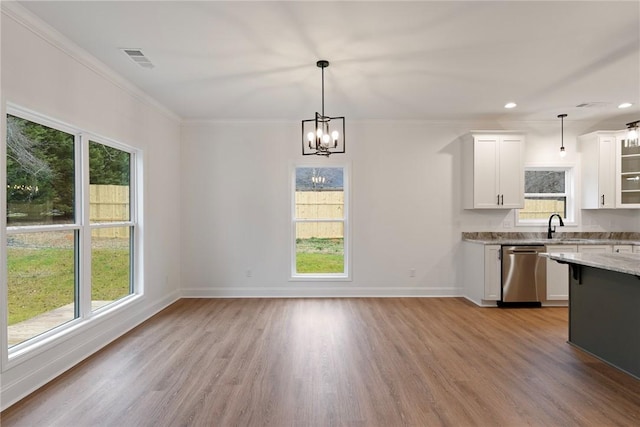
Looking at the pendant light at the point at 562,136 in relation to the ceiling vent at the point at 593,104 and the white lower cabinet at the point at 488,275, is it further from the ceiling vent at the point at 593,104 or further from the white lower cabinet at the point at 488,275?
the white lower cabinet at the point at 488,275

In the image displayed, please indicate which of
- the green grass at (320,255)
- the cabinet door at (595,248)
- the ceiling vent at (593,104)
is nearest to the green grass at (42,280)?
the green grass at (320,255)

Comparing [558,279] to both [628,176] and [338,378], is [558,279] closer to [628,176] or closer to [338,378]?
[628,176]

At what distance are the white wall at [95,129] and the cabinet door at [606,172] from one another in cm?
657

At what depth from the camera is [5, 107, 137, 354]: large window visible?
2.63m

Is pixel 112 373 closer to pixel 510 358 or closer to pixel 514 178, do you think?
→ pixel 510 358

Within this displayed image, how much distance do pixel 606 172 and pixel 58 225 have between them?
23.4 feet

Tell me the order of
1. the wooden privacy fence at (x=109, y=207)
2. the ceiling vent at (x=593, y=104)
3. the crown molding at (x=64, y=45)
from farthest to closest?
the ceiling vent at (x=593, y=104) < the wooden privacy fence at (x=109, y=207) < the crown molding at (x=64, y=45)

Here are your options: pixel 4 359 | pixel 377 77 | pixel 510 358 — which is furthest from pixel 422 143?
pixel 4 359

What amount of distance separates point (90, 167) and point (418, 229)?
451 cm

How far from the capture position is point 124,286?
4191 mm

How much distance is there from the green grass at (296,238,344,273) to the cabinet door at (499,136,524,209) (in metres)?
2.63

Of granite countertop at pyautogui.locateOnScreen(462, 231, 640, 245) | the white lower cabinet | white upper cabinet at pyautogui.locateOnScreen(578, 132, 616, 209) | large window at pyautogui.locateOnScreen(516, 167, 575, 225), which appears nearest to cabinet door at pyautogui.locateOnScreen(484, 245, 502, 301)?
the white lower cabinet

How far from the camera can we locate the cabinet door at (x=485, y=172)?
5.29m

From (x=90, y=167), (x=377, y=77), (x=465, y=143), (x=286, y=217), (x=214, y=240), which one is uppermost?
(x=377, y=77)
